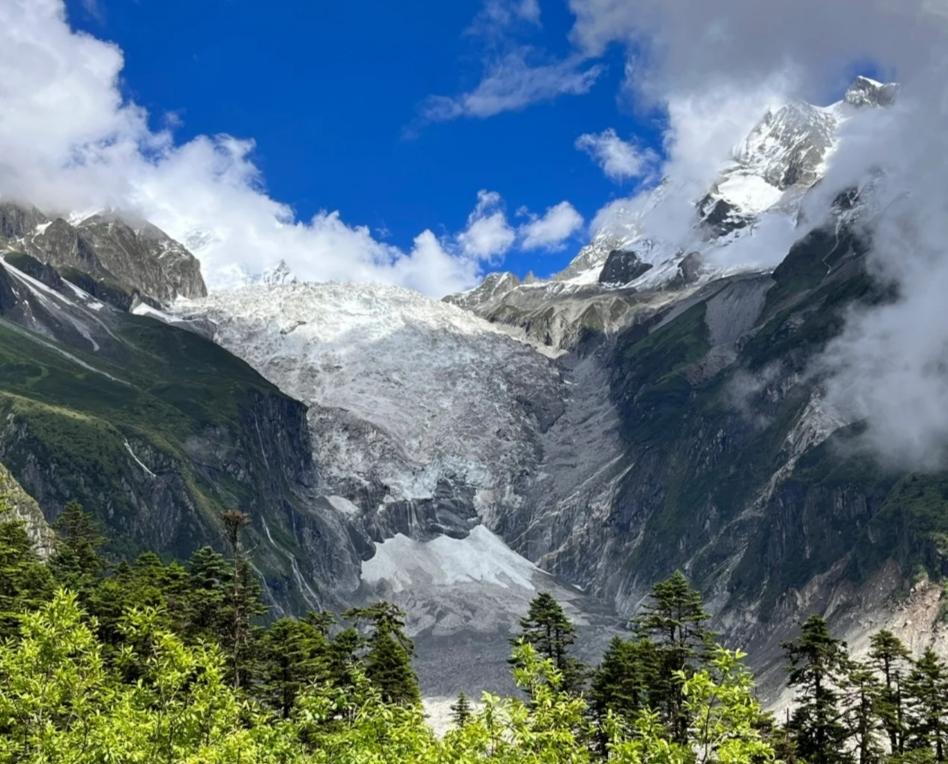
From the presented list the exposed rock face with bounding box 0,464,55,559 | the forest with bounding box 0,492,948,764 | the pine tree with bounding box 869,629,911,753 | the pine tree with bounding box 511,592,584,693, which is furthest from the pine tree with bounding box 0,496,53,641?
the exposed rock face with bounding box 0,464,55,559

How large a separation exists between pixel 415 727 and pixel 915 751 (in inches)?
1801

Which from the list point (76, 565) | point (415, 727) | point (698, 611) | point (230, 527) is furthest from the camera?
point (76, 565)

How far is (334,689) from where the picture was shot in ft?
119

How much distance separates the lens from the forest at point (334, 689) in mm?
27062

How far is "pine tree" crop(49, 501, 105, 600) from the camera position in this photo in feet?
278

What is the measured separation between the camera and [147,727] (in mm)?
28688

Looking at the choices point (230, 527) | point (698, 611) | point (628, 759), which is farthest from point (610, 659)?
point (628, 759)

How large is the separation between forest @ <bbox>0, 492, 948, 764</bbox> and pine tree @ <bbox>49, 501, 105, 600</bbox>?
0.35 m

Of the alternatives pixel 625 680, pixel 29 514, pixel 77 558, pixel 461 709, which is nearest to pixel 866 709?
pixel 625 680

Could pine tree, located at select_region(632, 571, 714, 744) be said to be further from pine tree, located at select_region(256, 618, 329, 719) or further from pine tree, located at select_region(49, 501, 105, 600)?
pine tree, located at select_region(49, 501, 105, 600)

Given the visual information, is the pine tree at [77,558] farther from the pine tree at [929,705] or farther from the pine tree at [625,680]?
the pine tree at [929,705]

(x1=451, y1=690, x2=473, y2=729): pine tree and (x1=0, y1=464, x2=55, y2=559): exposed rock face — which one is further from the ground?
(x1=0, y1=464, x2=55, y2=559): exposed rock face

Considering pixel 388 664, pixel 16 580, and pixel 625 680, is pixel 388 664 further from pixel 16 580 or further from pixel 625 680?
pixel 16 580

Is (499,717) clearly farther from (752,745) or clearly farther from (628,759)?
(752,745)
